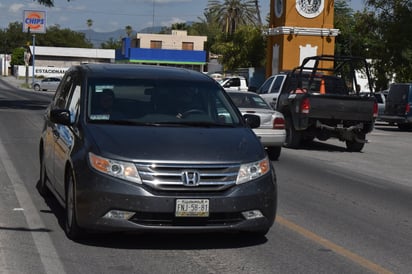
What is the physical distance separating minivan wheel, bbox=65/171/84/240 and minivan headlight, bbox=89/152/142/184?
532 mm

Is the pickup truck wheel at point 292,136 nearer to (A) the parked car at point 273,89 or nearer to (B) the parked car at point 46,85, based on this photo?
(A) the parked car at point 273,89

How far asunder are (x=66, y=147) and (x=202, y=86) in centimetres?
169

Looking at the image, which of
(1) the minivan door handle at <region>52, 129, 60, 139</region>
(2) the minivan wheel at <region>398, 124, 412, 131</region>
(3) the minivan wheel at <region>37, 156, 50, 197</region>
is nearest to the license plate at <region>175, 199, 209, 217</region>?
(1) the minivan door handle at <region>52, 129, 60, 139</region>

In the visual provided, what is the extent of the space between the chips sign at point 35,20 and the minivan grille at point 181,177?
88.7 meters

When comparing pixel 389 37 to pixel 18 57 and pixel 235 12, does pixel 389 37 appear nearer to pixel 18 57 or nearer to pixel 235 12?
pixel 235 12

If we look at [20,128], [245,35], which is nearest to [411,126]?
[20,128]

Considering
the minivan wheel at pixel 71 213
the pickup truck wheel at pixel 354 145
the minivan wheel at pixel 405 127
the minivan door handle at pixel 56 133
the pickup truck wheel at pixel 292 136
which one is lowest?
the minivan wheel at pixel 405 127

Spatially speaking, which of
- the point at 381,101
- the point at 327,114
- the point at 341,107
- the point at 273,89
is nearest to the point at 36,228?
the point at 327,114

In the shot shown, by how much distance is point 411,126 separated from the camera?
3047 cm

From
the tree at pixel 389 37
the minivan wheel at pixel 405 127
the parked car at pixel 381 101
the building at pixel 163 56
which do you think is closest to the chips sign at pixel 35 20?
the building at pixel 163 56

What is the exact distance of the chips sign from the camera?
305ft

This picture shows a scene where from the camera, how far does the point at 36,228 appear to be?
324 inches

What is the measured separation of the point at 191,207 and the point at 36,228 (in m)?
2.14

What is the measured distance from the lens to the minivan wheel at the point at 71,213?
745 cm
